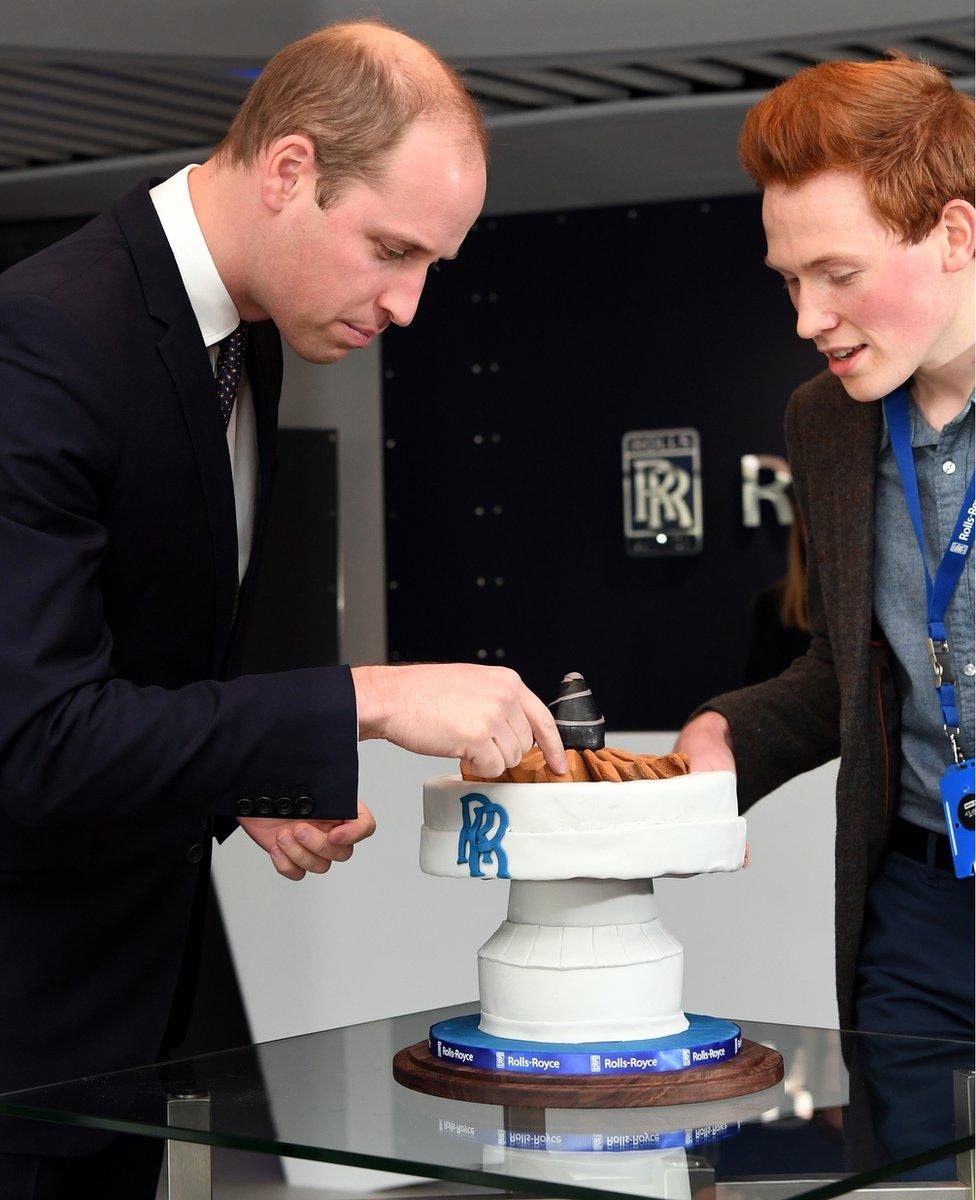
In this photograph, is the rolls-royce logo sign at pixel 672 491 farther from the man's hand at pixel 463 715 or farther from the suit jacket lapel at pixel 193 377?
the man's hand at pixel 463 715

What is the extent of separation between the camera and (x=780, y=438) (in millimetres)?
6508

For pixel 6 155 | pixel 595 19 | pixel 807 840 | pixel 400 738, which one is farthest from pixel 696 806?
pixel 6 155

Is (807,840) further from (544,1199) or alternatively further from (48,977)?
(544,1199)

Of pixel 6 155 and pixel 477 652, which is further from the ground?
pixel 6 155

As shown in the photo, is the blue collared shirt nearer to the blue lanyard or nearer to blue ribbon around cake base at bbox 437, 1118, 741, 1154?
the blue lanyard

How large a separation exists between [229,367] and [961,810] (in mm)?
906

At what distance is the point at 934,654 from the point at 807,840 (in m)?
1.14

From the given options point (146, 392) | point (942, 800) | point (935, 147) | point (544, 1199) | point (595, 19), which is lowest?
point (544, 1199)

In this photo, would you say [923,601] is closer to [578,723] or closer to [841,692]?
[841,692]

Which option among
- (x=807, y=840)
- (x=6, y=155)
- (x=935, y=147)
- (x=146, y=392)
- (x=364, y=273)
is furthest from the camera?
(x=6, y=155)

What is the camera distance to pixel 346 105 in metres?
1.63

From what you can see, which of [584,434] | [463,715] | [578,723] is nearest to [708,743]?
[578,723]

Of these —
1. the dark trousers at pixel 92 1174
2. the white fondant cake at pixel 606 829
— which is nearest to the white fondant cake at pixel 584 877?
the white fondant cake at pixel 606 829

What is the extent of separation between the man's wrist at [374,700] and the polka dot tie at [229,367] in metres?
0.38
